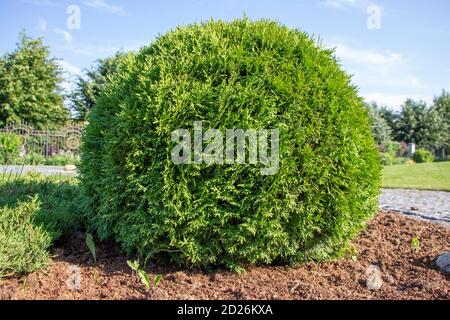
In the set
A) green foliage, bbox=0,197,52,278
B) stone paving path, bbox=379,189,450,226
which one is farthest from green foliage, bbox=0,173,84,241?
stone paving path, bbox=379,189,450,226

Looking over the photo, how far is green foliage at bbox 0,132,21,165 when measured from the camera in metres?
21.4

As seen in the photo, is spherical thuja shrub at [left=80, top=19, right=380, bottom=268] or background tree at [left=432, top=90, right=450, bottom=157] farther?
background tree at [left=432, top=90, right=450, bottom=157]

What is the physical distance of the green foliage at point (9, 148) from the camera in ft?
70.1

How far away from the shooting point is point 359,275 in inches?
179

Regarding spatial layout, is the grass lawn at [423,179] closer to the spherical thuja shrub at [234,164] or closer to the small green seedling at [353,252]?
the small green seedling at [353,252]

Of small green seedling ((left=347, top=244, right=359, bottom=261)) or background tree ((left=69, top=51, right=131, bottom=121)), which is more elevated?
background tree ((left=69, top=51, right=131, bottom=121))

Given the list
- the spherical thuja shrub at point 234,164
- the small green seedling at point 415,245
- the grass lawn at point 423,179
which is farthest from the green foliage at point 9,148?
the small green seedling at point 415,245

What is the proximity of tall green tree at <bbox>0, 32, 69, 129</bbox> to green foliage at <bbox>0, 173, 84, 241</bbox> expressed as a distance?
24.9m

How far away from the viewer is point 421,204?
32.7 ft

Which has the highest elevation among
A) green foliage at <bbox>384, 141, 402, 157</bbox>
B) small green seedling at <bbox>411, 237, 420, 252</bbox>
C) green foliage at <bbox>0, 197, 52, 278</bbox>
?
green foliage at <bbox>384, 141, 402, 157</bbox>

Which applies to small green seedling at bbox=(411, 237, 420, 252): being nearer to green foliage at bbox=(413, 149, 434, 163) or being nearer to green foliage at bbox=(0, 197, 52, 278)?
green foliage at bbox=(0, 197, 52, 278)

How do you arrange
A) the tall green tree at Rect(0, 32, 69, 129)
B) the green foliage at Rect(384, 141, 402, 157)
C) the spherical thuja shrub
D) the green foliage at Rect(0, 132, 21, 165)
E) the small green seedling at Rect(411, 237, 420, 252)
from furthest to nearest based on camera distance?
the green foliage at Rect(384, 141, 402, 157)
the tall green tree at Rect(0, 32, 69, 129)
the green foliage at Rect(0, 132, 21, 165)
the small green seedling at Rect(411, 237, 420, 252)
the spherical thuja shrub
